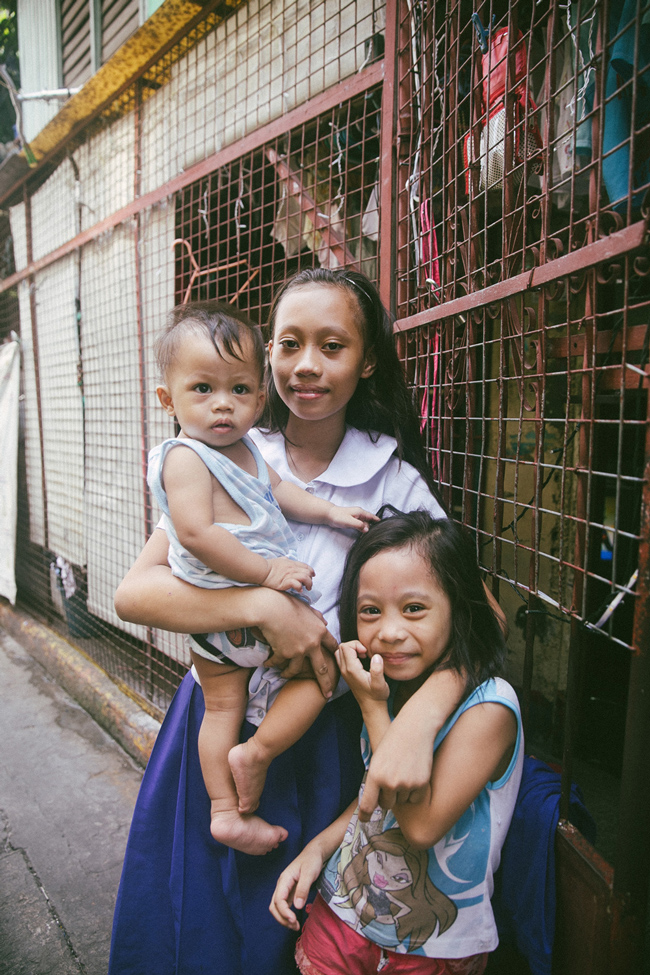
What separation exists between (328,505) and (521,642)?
6.64ft

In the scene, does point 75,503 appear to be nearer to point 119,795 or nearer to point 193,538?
point 119,795

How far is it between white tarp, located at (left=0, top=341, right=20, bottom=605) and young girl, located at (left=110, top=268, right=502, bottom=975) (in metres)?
4.15

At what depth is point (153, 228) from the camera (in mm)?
3406

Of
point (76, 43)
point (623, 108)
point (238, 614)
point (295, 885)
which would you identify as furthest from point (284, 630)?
point (76, 43)

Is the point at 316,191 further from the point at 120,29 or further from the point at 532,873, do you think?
the point at 120,29

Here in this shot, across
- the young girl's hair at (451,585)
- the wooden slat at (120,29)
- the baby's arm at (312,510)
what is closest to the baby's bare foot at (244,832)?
the young girl's hair at (451,585)

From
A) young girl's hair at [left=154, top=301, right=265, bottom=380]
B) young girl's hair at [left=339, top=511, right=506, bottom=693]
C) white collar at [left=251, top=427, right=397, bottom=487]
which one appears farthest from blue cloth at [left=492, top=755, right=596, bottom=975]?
young girl's hair at [left=154, top=301, right=265, bottom=380]

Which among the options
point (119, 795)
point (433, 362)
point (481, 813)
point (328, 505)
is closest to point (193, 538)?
point (328, 505)

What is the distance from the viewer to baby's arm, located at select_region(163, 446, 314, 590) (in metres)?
1.24

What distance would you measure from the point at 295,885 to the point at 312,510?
866mm

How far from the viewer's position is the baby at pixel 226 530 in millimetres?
1261

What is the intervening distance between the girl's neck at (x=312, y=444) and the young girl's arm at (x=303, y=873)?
0.84 meters

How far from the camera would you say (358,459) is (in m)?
1.49

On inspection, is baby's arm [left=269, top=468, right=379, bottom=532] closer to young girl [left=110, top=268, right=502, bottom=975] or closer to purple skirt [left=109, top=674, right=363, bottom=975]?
young girl [left=110, top=268, right=502, bottom=975]
